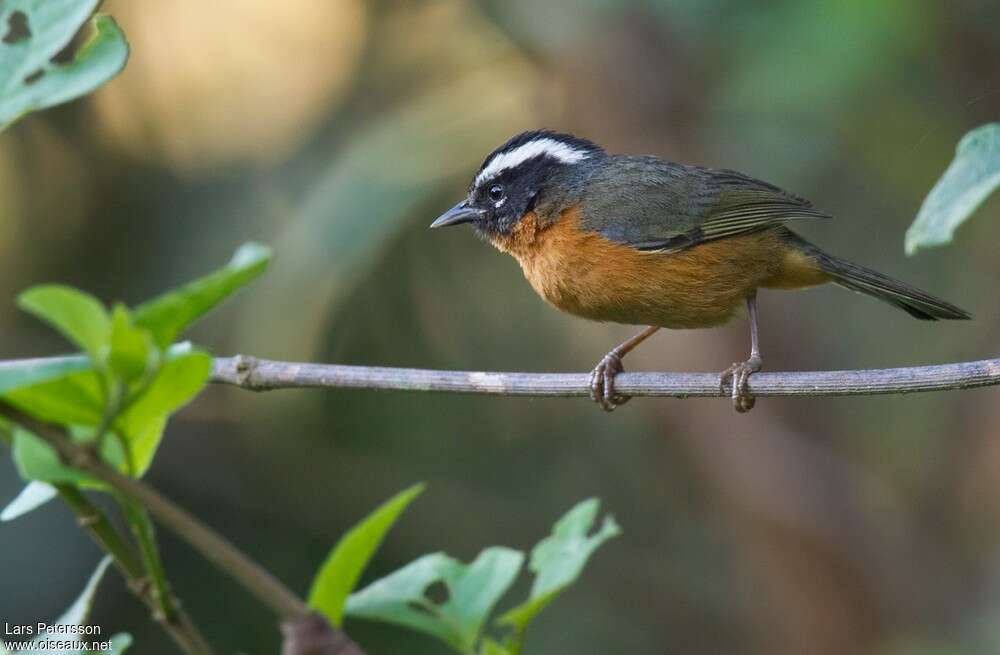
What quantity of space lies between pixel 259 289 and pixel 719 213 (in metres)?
3.00

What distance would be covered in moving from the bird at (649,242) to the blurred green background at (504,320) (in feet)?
3.78

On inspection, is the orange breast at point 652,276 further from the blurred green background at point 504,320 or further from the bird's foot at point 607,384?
the blurred green background at point 504,320

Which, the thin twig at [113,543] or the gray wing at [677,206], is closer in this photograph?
the thin twig at [113,543]

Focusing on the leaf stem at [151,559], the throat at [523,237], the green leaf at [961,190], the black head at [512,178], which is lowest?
the leaf stem at [151,559]

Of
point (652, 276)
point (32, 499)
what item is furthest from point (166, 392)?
point (652, 276)

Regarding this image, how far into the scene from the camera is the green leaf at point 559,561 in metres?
1.69

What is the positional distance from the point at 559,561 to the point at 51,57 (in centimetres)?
101

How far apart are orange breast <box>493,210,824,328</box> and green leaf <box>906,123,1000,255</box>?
2932 mm

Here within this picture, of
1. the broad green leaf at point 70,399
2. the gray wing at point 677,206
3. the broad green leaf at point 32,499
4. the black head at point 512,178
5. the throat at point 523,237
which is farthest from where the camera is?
the black head at point 512,178

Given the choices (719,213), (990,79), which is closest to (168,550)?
(719,213)

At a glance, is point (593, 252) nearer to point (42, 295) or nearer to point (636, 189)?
point (636, 189)

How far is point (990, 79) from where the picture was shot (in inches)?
240

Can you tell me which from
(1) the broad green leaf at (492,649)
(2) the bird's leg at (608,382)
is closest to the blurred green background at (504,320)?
(2) the bird's leg at (608,382)

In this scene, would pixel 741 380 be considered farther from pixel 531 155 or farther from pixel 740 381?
→ pixel 531 155
